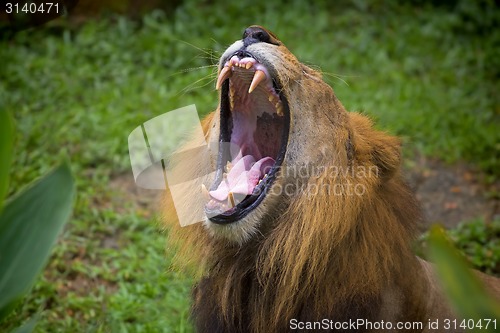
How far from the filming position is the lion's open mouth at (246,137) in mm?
3469

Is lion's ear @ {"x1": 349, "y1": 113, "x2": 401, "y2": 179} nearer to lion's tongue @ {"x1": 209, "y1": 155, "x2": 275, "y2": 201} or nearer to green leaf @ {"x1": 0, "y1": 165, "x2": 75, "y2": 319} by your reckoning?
lion's tongue @ {"x1": 209, "y1": 155, "x2": 275, "y2": 201}

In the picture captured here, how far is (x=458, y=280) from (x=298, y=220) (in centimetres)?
170

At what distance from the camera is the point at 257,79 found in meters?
3.47

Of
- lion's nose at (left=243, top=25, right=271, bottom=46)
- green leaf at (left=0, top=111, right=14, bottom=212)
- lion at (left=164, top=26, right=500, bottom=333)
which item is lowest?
lion at (left=164, top=26, right=500, bottom=333)

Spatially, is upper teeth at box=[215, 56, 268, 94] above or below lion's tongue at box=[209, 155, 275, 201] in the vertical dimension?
above

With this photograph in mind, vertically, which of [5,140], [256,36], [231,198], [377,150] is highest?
[256,36]

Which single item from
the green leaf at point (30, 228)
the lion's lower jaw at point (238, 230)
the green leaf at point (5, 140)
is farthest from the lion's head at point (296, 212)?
the green leaf at point (5, 140)

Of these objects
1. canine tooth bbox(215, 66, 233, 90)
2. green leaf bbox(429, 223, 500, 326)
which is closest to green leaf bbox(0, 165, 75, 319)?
green leaf bbox(429, 223, 500, 326)

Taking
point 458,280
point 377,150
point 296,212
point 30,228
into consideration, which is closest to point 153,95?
point 377,150

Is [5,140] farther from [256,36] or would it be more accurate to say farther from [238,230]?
[256,36]

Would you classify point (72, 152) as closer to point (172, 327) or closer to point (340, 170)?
point (172, 327)

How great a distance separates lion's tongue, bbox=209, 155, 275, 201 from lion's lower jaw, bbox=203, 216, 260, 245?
136 millimetres

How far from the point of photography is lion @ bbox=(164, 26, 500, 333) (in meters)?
3.39

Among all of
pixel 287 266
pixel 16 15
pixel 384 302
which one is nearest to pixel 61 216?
pixel 287 266
